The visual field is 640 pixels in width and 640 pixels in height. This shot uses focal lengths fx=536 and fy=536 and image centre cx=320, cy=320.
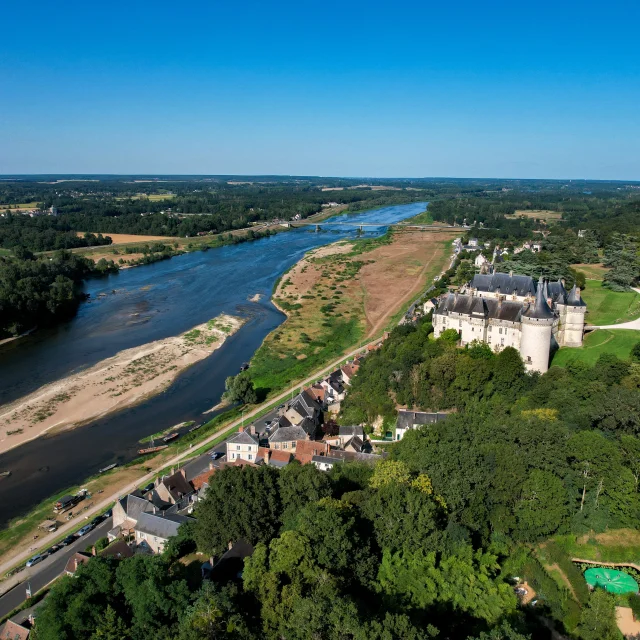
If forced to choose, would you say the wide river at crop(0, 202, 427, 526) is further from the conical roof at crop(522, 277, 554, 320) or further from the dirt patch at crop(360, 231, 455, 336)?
the conical roof at crop(522, 277, 554, 320)

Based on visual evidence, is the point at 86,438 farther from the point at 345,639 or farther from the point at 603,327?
the point at 603,327

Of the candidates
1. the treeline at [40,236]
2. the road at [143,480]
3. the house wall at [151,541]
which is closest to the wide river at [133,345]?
the road at [143,480]

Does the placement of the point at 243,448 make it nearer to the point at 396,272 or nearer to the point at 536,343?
the point at 536,343

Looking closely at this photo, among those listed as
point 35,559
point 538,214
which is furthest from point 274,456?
point 538,214

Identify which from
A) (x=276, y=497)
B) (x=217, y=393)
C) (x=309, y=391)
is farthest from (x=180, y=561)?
(x=217, y=393)

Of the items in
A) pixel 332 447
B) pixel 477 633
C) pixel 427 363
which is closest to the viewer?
pixel 477 633

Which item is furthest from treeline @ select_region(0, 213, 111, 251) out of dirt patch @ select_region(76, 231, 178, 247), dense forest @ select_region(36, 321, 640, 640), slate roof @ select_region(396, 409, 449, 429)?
dense forest @ select_region(36, 321, 640, 640)
